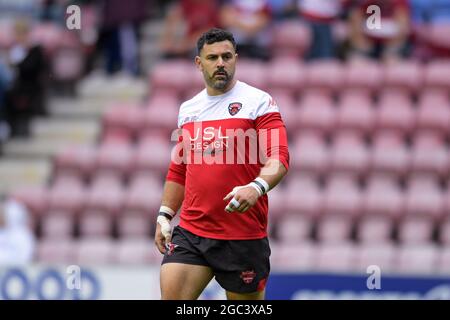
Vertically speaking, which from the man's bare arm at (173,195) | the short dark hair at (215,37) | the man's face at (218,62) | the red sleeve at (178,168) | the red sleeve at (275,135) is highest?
the short dark hair at (215,37)

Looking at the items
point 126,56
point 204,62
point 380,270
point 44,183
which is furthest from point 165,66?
point 204,62

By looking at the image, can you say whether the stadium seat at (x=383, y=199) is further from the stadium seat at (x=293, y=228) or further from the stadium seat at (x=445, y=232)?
the stadium seat at (x=293, y=228)

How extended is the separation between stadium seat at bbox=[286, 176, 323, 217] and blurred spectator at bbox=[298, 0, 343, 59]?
1.59 meters

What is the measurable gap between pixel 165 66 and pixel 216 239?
6303mm

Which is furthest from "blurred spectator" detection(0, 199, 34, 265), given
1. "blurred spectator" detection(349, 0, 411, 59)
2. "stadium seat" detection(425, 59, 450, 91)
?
"stadium seat" detection(425, 59, 450, 91)

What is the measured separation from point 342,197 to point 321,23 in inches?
76.9

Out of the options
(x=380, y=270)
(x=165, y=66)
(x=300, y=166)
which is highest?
(x=165, y=66)

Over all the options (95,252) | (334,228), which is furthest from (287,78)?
(95,252)

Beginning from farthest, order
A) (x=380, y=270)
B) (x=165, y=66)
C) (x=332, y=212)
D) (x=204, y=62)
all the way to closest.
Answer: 1. (x=165, y=66)
2. (x=332, y=212)
3. (x=380, y=270)
4. (x=204, y=62)

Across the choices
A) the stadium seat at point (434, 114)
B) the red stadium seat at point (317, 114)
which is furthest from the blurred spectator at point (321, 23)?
the stadium seat at point (434, 114)

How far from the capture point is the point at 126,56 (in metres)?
13.4

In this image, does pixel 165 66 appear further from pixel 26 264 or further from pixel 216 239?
pixel 216 239

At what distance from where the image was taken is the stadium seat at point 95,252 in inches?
436

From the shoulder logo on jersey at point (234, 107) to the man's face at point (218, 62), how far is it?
108mm
